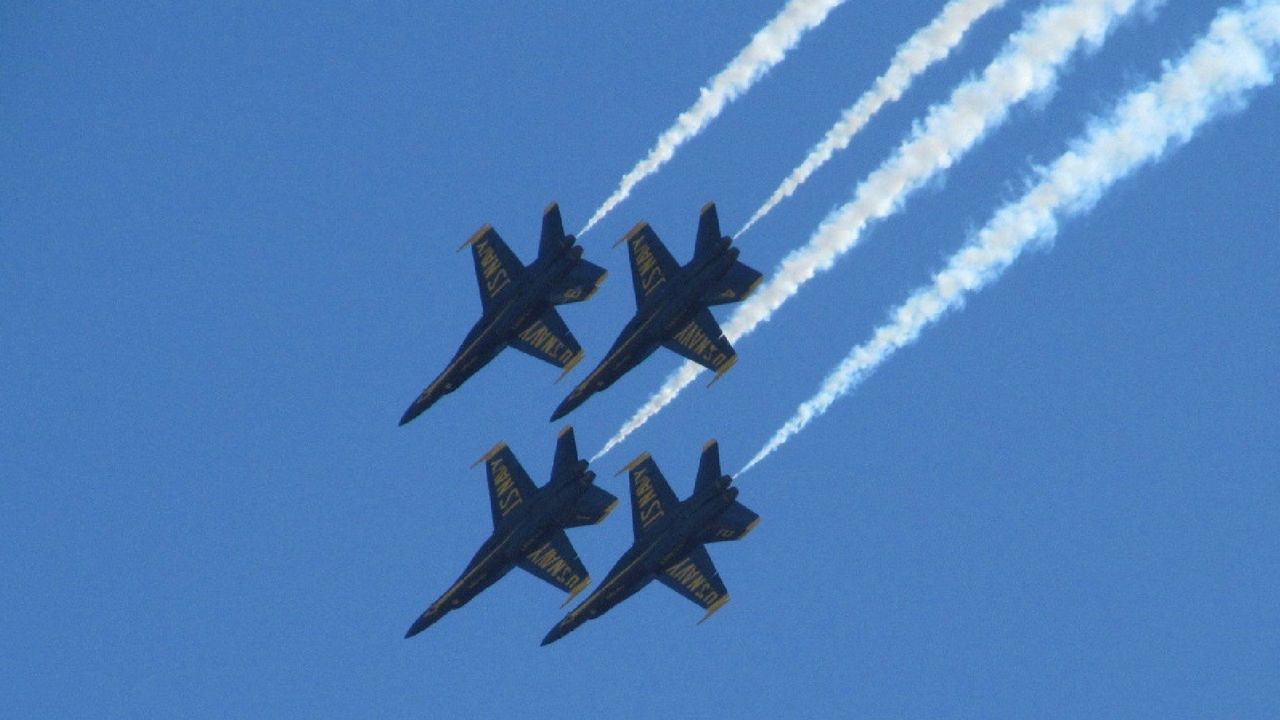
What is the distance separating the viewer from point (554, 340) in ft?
237

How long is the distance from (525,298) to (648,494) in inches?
280

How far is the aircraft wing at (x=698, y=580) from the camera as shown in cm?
7194

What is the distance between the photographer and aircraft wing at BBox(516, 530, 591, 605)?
239 ft

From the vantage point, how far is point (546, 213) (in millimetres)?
70688

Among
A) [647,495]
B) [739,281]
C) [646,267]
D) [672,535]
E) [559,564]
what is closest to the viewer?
[739,281]

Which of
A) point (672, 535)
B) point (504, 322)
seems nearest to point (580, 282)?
point (504, 322)

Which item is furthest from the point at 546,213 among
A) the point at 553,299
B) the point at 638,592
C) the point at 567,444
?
the point at 638,592

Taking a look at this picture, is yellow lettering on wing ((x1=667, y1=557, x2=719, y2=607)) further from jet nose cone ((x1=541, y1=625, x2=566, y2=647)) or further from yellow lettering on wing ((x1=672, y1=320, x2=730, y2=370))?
yellow lettering on wing ((x1=672, y1=320, x2=730, y2=370))

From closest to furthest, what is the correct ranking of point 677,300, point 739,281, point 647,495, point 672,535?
point 739,281
point 677,300
point 672,535
point 647,495

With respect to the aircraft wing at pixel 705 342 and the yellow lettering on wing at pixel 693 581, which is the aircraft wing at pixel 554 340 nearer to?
the aircraft wing at pixel 705 342

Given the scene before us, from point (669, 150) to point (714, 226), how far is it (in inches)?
106

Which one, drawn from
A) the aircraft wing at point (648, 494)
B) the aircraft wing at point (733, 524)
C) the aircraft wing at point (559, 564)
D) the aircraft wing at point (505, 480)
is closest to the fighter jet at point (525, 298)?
the aircraft wing at point (505, 480)

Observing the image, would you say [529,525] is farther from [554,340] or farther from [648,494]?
[554,340]

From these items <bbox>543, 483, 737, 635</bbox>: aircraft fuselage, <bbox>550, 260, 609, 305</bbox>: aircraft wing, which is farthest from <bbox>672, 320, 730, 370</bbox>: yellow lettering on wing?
<bbox>543, 483, 737, 635</bbox>: aircraft fuselage
